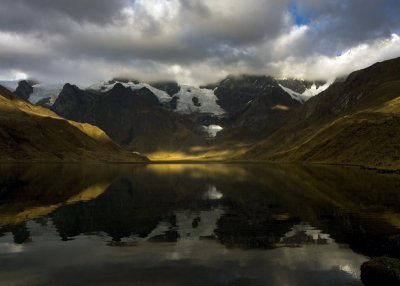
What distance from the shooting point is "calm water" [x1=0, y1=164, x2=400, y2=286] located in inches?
1129

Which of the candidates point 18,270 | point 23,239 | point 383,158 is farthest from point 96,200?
point 383,158

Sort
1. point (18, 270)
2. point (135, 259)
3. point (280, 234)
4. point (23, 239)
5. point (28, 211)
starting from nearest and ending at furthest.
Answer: point (18, 270), point (135, 259), point (23, 239), point (280, 234), point (28, 211)

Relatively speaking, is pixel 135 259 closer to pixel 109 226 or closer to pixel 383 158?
pixel 109 226

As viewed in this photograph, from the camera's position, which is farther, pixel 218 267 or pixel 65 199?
pixel 65 199

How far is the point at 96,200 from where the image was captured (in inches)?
2788

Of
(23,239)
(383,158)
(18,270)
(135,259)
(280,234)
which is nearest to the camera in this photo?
(18,270)

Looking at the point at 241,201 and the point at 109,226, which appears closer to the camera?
the point at 109,226

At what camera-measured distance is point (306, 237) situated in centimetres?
4144

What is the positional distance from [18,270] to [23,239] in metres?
11.2

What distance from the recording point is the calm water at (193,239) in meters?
28.7

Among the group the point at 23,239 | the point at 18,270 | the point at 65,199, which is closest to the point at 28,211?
the point at 65,199

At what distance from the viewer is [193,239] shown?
134 feet

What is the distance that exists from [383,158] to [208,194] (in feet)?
416

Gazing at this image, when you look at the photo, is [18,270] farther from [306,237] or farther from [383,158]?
[383,158]
